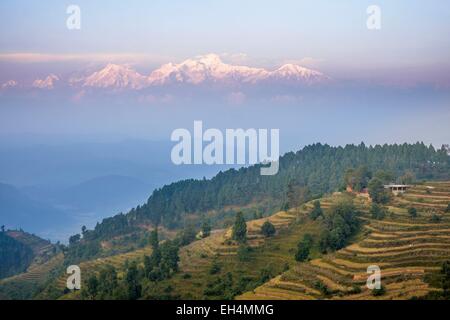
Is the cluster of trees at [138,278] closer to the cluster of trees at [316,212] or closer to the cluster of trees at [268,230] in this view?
the cluster of trees at [268,230]

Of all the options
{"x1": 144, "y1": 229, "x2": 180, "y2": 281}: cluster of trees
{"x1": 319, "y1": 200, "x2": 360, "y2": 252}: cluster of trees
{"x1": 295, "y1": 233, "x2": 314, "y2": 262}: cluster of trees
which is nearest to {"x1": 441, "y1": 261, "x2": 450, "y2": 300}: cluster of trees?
{"x1": 319, "y1": 200, "x2": 360, "y2": 252}: cluster of trees

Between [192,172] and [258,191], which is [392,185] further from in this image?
[192,172]

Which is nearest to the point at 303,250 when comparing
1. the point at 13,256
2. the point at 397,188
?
the point at 397,188

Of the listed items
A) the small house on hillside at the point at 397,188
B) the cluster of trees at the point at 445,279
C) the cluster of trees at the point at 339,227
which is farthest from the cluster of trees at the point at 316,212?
the cluster of trees at the point at 445,279

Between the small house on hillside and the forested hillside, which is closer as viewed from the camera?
the small house on hillside

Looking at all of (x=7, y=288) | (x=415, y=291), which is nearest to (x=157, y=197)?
(x=7, y=288)

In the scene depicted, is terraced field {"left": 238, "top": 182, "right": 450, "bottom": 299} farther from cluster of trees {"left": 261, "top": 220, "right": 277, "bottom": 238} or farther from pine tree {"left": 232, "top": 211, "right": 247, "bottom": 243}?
pine tree {"left": 232, "top": 211, "right": 247, "bottom": 243}
